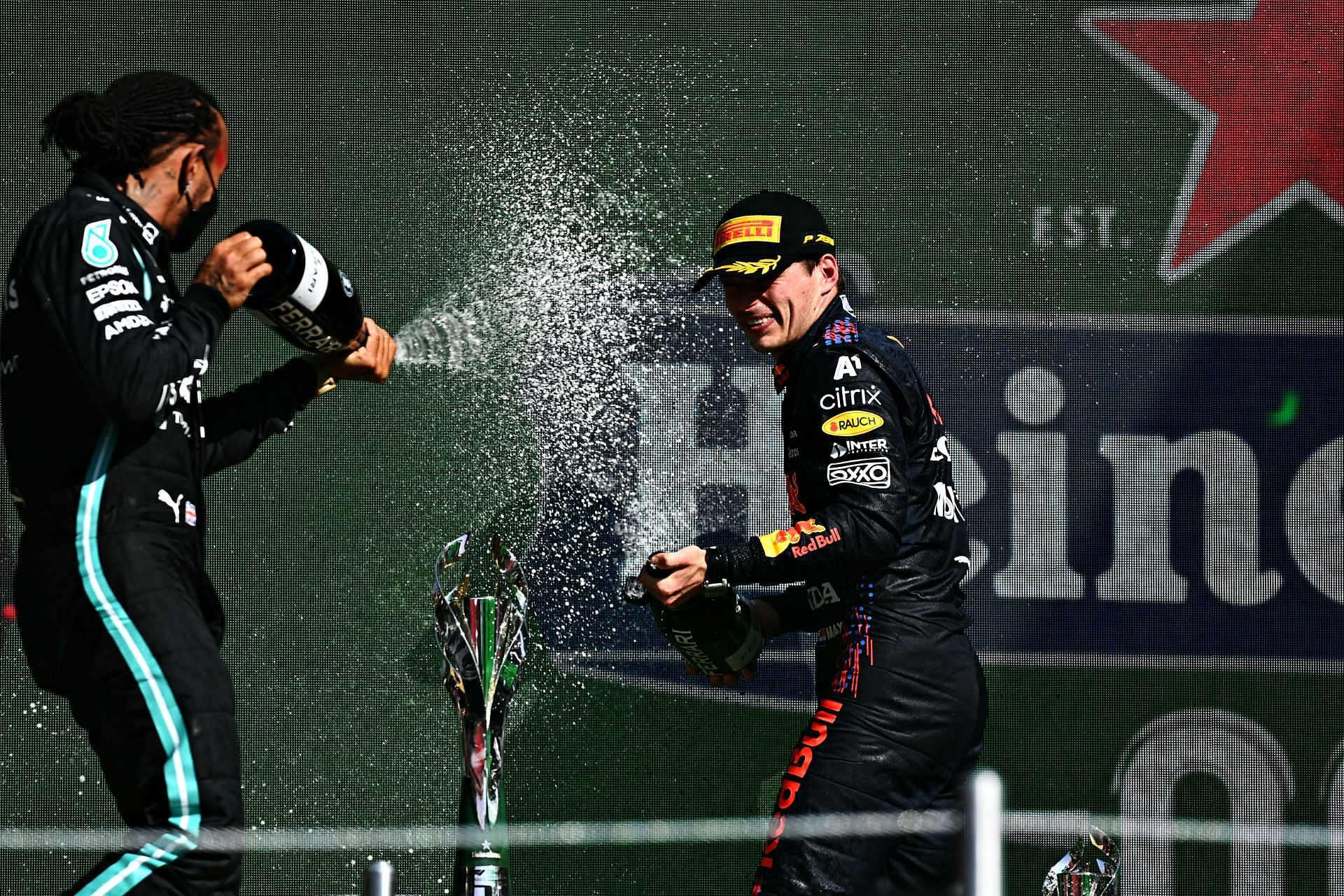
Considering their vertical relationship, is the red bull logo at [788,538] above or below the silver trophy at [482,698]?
above

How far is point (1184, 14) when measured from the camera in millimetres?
4234

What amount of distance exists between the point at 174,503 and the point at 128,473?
9 cm

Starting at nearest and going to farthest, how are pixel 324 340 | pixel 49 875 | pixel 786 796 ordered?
Result: pixel 786 796
pixel 324 340
pixel 49 875

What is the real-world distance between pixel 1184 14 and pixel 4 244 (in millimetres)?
3315

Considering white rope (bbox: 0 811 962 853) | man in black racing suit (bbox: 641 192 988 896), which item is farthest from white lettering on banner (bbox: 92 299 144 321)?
white rope (bbox: 0 811 962 853)

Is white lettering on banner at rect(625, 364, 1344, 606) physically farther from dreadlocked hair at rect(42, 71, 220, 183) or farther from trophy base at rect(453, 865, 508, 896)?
dreadlocked hair at rect(42, 71, 220, 183)

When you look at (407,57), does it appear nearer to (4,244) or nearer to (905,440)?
(4,244)

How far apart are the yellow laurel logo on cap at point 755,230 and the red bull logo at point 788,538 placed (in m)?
0.62

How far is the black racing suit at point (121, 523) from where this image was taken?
2.29 metres

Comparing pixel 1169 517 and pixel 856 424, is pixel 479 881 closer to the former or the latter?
pixel 856 424

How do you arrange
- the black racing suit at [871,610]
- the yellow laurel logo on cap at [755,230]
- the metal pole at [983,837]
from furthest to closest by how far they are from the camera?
the yellow laurel logo on cap at [755,230] → the black racing suit at [871,610] → the metal pole at [983,837]

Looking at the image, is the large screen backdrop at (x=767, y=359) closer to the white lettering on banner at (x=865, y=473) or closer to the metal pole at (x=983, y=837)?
the white lettering on banner at (x=865, y=473)

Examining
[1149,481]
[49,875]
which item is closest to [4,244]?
[49,875]

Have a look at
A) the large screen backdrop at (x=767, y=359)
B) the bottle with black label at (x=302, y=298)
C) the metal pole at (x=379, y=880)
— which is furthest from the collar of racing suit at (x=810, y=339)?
the metal pole at (x=379, y=880)
